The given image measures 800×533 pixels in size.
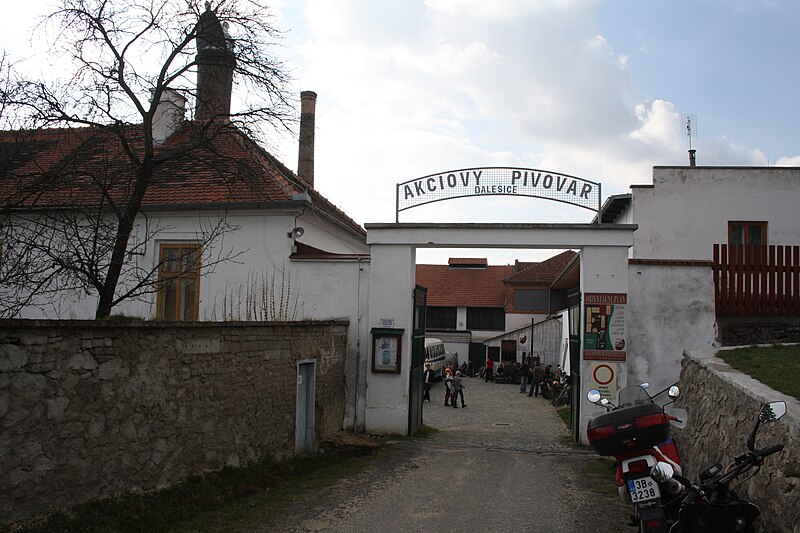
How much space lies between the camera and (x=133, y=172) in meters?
11.0

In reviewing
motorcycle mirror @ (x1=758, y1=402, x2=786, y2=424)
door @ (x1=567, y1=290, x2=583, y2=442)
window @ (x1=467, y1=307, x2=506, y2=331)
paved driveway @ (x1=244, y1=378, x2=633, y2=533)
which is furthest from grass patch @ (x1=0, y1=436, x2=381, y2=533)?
window @ (x1=467, y1=307, x2=506, y2=331)

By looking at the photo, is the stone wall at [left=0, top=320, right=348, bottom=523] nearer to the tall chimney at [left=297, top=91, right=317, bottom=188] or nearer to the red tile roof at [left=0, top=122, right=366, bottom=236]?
the red tile roof at [left=0, top=122, right=366, bottom=236]

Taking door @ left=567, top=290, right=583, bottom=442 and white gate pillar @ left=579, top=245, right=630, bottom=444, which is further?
door @ left=567, top=290, right=583, bottom=442

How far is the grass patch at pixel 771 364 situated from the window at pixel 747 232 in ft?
31.0

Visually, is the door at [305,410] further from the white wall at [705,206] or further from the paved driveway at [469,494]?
the white wall at [705,206]

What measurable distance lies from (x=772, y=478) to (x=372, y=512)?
426 cm

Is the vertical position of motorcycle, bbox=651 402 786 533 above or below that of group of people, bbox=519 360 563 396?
above

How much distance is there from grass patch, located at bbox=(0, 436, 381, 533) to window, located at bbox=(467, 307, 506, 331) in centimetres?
3975

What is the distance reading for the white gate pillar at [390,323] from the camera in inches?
547

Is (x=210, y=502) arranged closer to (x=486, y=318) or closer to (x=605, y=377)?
(x=605, y=377)

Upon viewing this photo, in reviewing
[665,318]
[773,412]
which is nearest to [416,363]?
[665,318]

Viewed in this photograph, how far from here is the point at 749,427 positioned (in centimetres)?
665

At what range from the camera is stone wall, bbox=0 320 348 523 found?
19.4ft

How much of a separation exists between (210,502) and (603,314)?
8758 millimetres
